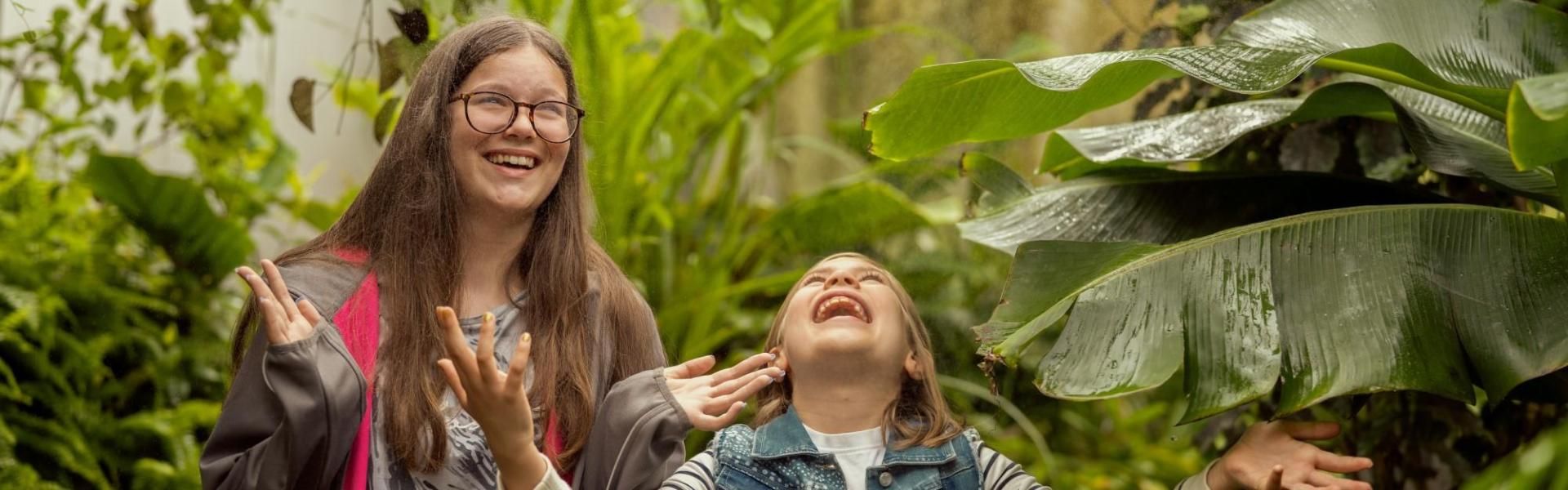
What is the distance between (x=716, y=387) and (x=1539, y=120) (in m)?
0.99

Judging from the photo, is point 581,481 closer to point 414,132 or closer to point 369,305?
point 369,305

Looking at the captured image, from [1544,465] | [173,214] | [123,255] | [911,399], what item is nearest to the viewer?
[1544,465]

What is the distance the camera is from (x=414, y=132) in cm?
191

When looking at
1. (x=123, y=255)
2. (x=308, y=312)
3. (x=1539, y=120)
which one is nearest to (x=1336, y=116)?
(x=1539, y=120)

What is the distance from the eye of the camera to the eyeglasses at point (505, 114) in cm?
186

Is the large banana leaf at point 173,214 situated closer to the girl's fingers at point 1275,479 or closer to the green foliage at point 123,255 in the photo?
the green foliage at point 123,255

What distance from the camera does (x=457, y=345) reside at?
1.53 meters

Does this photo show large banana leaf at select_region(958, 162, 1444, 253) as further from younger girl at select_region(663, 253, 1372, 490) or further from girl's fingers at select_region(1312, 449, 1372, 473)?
girl's fingers at select_region(1312, 449, 1372, 473)

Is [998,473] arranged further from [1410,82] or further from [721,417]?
[1410,82]

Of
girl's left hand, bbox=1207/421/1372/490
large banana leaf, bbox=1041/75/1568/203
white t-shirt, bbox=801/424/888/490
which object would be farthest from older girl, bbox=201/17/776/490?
large banana leaf, bbox=1041/75/1568/203

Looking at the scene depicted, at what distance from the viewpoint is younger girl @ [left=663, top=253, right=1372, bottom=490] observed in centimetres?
180

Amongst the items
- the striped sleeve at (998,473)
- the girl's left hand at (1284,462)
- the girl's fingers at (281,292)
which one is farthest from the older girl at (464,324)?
the girl's left hand at (1284,462)

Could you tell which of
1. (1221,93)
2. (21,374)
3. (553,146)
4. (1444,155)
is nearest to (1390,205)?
(1444,155)

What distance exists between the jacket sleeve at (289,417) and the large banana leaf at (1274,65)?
2.62ft
